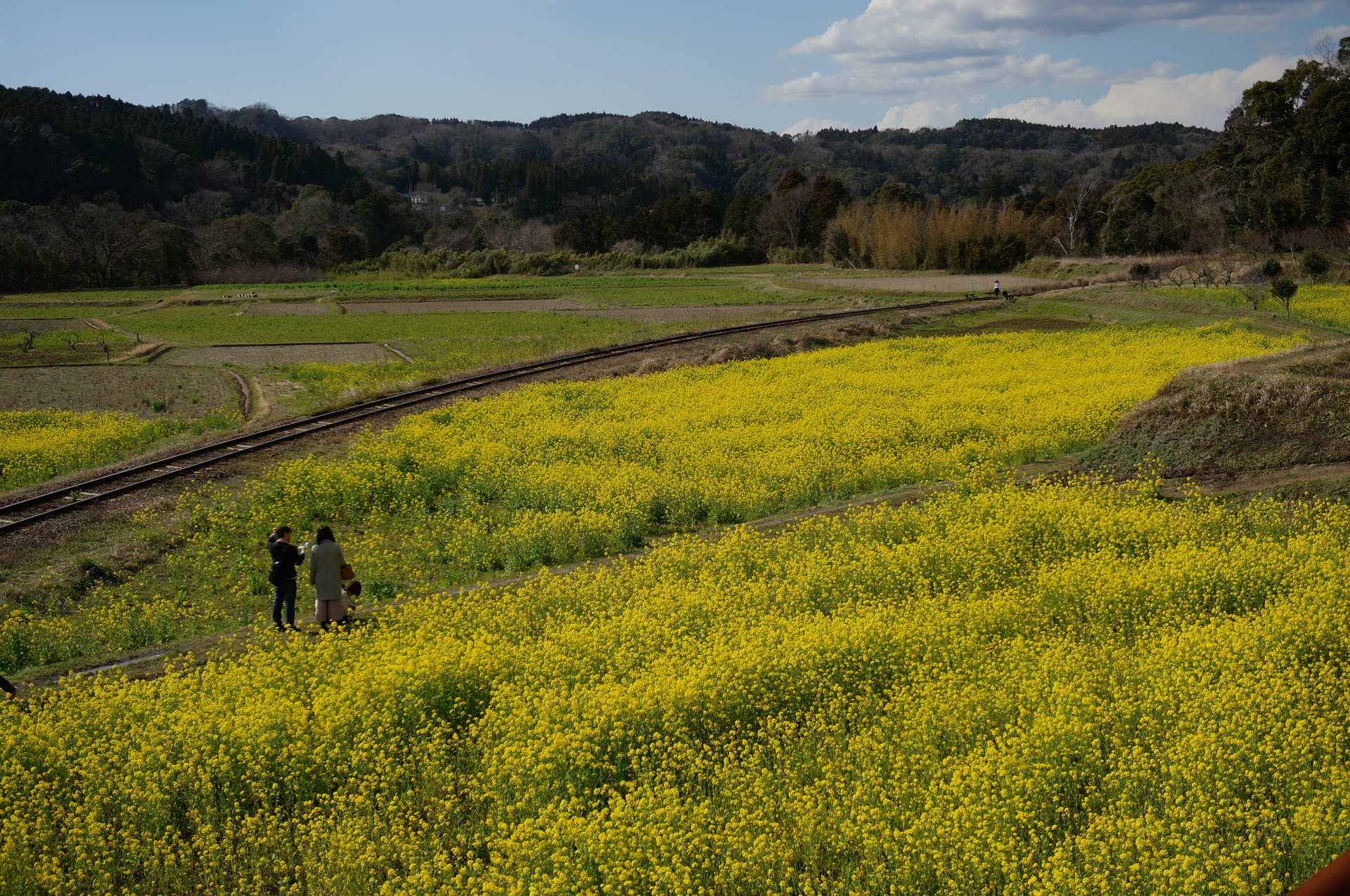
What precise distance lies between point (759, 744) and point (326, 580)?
18.9 feet

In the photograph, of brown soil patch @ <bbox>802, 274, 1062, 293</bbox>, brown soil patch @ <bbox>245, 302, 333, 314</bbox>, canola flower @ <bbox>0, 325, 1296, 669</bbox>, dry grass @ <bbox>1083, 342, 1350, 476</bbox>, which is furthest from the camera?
brown soil patch @ <bbox>245, 302, 333, 314</bbox>

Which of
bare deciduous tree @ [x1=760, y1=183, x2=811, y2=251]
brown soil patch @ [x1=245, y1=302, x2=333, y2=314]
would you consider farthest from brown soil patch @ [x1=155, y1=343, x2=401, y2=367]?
bare deciduous tree @ [x1=760, y1=183, x2=811, y2=251]

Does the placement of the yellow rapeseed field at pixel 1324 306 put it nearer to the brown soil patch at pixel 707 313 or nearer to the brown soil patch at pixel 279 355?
the brown soil patch at pixel 707 313

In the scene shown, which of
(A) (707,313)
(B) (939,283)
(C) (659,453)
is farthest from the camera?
(B) (939,283)

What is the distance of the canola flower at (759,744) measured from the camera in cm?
564

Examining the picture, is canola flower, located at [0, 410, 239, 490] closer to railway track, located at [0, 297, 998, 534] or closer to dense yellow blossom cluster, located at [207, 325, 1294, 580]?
railway track, located at [0, 297, 998, 534]

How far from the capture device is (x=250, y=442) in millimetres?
20469

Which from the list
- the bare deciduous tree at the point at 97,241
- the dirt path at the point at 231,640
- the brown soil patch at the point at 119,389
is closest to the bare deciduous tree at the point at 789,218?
the bare deciduous tree at the point at 97,241

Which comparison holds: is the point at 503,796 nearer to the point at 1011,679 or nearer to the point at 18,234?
the point at 1011,679

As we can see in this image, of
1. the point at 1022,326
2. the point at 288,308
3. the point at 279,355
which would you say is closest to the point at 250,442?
the point at 279,355

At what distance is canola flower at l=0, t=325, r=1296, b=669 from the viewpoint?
42.3 ft

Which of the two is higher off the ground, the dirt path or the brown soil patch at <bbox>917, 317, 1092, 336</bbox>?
the brown soil patch at <bbox>917, 317, 1092, 336</bbox>

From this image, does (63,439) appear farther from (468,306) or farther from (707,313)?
(468,306)

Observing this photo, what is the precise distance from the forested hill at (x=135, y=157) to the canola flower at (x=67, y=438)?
78.5m
